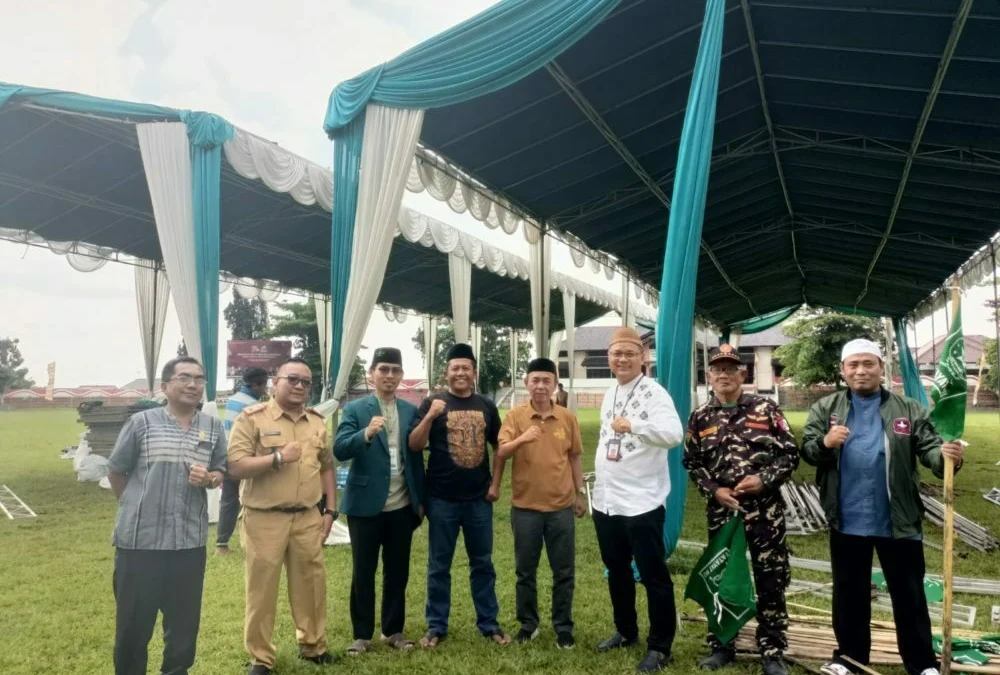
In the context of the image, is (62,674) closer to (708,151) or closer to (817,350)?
(708,151)

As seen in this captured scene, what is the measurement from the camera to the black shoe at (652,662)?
2.97m

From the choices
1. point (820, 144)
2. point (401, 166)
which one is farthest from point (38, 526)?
point (820, 144)

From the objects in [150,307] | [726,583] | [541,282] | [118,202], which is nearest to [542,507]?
[726,583]

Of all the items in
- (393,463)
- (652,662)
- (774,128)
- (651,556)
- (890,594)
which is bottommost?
(652,662)

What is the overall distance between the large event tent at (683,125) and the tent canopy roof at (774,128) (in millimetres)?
24

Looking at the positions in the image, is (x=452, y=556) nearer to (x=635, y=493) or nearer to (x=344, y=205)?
(x=635, y=493)

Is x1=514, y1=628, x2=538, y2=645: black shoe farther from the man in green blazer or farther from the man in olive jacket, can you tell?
the man in olive jacket

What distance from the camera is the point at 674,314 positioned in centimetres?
387

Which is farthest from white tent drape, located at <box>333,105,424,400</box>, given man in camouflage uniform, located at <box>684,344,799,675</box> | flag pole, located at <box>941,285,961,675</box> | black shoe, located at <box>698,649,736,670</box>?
flag pole, located at <box>941,285,961,675</box>

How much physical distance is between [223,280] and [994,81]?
40.0 ft

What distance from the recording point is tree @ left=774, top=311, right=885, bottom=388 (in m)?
26.6

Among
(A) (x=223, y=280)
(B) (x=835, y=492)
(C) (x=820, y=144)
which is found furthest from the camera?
(A) (x=223, y=280)

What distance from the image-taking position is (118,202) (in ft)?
29.5

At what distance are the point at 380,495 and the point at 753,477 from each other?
169 centimetres
